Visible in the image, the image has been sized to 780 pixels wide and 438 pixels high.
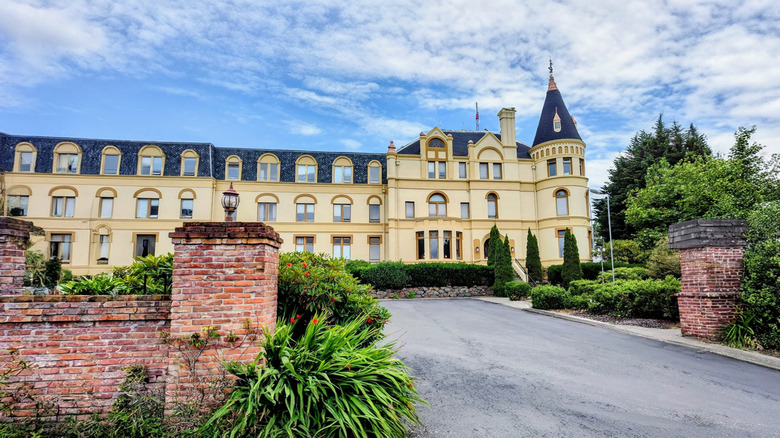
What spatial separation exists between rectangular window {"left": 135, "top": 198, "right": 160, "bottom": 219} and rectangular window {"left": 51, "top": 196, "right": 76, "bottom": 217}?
4.25 metres

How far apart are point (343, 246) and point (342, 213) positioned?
8.50 feet

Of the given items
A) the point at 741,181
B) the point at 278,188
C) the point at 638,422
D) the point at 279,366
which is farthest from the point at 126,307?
the point at 278,188

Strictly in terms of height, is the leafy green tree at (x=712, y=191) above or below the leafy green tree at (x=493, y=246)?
above

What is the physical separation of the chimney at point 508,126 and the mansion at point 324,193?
9cm

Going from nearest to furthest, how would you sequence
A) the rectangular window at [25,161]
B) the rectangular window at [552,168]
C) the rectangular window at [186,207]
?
the rectangular window at [25,161] → the rectangular window at [186,207] → the rectangular window at [552,168]

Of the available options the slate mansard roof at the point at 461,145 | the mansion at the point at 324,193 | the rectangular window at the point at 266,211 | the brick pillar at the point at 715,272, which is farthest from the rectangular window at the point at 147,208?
the brick pillar at the point at 715,272

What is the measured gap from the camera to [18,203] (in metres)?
28.0

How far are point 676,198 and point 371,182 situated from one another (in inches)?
826

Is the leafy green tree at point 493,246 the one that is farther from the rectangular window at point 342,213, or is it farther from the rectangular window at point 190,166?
the rectangular window at point 190,166

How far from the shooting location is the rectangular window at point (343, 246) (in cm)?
3111

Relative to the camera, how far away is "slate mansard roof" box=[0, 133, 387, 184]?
28719 mm

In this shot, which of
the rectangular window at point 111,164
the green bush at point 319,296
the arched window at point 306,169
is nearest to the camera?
the green bush at point 319,296

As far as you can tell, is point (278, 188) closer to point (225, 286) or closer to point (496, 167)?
point (496, 167)

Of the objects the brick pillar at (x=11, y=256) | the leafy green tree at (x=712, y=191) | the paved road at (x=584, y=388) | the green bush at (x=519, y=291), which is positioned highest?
the leafy green tree at (x=712, y=191)
